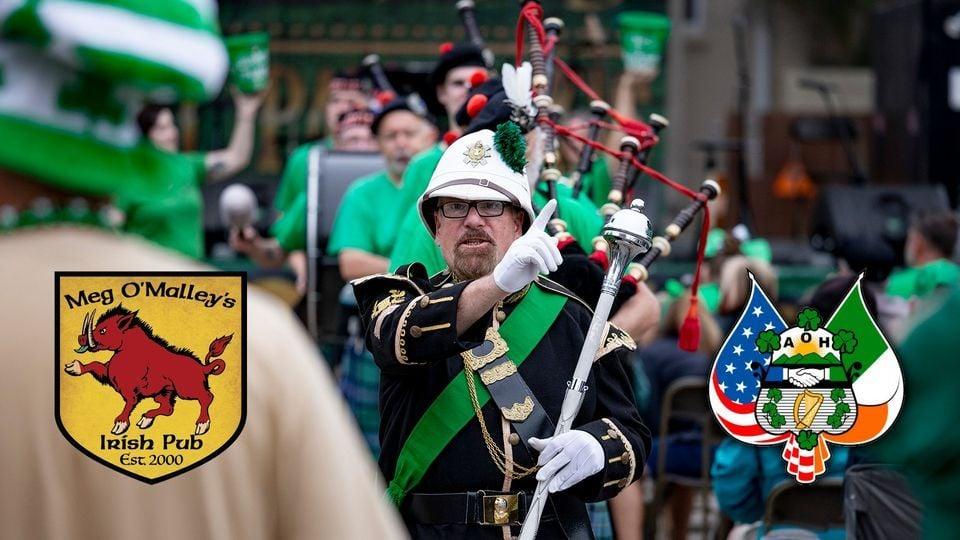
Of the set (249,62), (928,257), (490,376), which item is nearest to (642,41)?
(928,257)

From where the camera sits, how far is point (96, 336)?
2.09 meters

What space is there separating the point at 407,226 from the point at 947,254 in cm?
425

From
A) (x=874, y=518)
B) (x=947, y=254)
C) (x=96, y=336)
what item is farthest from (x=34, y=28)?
(x=947, y=254)

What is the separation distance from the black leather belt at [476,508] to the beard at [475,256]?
510 millimetres

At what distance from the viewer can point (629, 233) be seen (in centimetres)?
375

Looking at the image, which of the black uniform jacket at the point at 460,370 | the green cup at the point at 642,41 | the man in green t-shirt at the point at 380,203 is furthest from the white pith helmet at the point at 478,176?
the green cup at the point at 642,41

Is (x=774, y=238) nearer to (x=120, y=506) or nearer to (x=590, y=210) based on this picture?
(x=590, y=210)

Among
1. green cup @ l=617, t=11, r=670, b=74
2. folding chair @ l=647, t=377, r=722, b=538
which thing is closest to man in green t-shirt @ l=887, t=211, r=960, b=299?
folding chair @ l=647, t=377, r=722, b=538

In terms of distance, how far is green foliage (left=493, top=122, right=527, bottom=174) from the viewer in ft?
13.3

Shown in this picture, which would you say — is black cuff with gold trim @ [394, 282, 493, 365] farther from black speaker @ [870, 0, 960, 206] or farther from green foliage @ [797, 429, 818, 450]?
black speaker @ [870, 0, 960, 206]

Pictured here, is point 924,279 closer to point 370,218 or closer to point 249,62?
point 370,218

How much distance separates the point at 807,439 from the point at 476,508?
777 mm

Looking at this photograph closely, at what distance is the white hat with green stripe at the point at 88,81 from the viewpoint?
6.02 ft

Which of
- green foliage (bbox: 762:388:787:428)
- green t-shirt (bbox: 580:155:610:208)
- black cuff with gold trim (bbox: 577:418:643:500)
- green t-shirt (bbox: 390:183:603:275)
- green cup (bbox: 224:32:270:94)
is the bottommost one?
black cuff with gold trim (bbox: 577:418:643:500)
